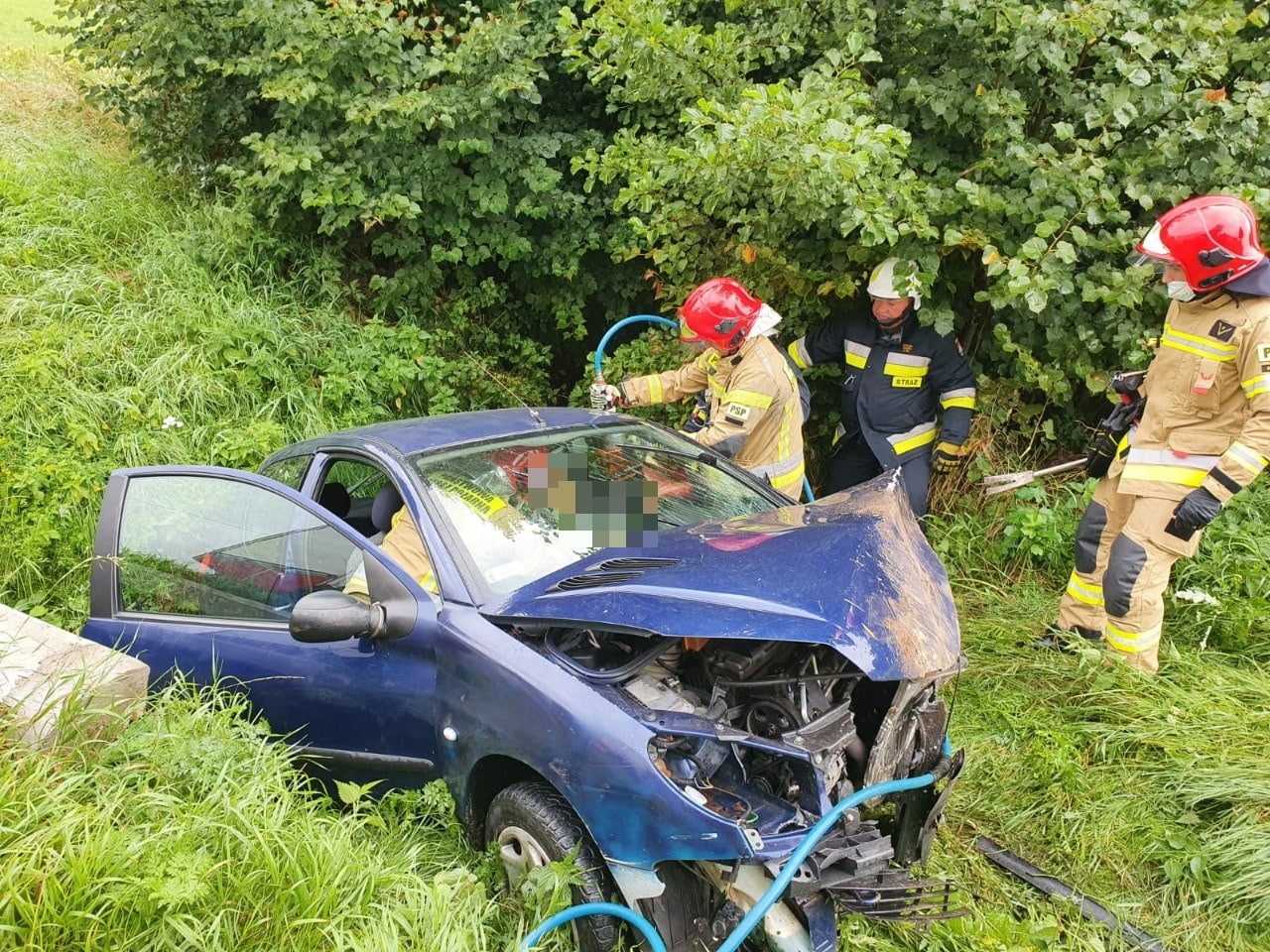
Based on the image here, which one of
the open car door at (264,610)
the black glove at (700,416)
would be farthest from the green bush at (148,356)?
the black glove at (700,416)

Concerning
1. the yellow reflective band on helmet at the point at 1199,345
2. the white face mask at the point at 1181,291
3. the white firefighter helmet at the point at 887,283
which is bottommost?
the yellow reflective band on helmet at the point at 1199,345

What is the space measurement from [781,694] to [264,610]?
1778 mm

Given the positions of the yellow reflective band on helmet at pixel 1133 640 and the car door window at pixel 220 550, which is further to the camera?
the yellow reflective band on helmet at pixel 1133 640

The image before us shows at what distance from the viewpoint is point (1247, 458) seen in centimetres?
351

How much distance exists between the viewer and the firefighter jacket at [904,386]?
4910mm

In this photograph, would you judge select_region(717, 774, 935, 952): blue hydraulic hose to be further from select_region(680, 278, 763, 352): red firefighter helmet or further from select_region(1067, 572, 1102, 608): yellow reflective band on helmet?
select_region(680, 278, 763, 352): red firefighter helmet

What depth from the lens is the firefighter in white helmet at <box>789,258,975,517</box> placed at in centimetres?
489

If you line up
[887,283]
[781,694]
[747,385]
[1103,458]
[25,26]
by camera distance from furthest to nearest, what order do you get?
[25,26] → [887,283] → [747,385] → [1103,458] → [781,694]

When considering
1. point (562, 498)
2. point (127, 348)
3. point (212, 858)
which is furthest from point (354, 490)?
point (127, 348)

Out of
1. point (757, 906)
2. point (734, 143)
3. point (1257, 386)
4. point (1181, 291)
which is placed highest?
point (734, 143)

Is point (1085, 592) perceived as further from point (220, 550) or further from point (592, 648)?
point (220, 550)

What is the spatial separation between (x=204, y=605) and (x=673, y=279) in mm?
3513

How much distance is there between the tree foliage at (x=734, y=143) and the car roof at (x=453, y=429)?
1502mm

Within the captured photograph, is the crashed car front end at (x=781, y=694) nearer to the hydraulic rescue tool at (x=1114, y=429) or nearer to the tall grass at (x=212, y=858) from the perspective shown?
the tall grass at (x=212, y=858)
